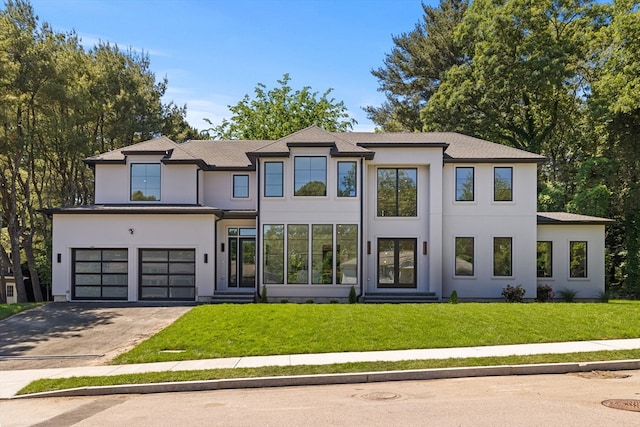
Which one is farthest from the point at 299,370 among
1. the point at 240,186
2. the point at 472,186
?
the point at 472,186

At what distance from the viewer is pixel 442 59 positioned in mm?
38594

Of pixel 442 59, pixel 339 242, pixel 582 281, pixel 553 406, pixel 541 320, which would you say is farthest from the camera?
pixel 442 59

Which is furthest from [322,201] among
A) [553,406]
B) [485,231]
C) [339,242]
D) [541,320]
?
[553,406]

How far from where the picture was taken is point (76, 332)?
15.4m

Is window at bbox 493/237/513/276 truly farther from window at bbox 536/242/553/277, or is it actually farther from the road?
the road

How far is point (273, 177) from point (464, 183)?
842cm

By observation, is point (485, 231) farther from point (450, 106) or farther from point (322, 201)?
point (450, 106)

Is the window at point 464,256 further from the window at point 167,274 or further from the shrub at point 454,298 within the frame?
the window at point 167,274

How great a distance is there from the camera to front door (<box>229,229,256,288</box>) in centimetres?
2256

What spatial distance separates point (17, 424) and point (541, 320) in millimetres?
12726

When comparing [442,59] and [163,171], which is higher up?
[442,59]

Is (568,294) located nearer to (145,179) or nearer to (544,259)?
(544,259)

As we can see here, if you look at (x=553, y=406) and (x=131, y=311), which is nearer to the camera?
(x=553, y=406)

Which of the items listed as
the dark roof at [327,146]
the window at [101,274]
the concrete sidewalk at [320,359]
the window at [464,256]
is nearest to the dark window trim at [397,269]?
the window at [464,256]
